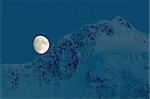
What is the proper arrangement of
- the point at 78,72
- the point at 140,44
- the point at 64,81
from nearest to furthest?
the point at 140,44
the point at 78,72
the point at 64,81

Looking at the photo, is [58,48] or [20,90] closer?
[20,90]

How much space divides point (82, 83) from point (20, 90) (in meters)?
24.1

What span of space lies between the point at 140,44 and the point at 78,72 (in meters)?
28.0

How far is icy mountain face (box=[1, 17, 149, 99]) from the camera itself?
514 ft

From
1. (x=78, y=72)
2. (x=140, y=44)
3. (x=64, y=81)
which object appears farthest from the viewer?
(x=64, y=81)

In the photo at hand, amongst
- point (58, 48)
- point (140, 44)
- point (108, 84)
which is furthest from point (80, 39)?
point (140, 44)

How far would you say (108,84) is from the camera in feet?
551

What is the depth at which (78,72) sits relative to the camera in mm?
163125

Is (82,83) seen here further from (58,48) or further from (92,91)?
(58,48)

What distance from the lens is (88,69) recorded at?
167m

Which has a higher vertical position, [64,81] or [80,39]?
[80,39]

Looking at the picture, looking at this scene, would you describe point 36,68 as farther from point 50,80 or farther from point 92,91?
point 92,91

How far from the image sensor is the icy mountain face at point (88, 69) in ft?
514

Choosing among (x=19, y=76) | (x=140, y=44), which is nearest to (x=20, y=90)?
(x=19, y=76)
